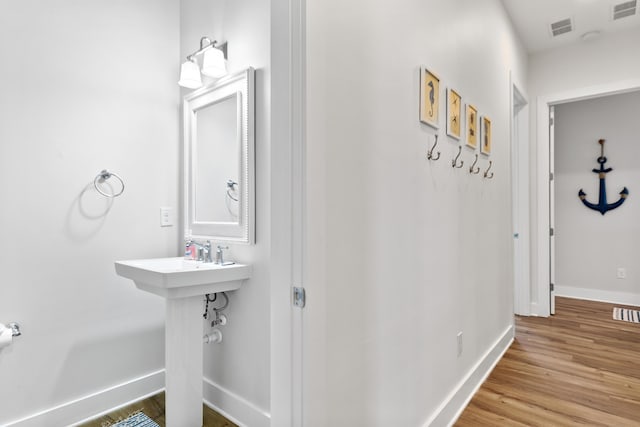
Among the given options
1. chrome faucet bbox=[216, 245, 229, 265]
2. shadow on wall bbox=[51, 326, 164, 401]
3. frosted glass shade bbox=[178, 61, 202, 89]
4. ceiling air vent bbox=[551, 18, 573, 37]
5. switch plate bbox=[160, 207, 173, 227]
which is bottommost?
shadow on wall bbox=[51, 326, 164, 401]

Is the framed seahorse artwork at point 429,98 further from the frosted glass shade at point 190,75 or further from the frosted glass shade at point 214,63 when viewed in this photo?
the frosted glass shade at point 190,75

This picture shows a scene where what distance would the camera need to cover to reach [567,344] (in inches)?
115

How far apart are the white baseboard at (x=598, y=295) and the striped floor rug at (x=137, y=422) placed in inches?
189

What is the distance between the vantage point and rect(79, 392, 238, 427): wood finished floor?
1.92 m

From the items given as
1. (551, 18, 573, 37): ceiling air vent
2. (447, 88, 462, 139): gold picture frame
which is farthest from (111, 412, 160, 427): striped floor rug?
(551, 18, 573, 37): ceiling air vent

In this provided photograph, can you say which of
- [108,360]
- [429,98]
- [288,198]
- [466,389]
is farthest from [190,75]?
[466,389]

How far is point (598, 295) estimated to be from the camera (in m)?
4.32

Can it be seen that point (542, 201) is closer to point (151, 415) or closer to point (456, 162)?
point (456, 162)

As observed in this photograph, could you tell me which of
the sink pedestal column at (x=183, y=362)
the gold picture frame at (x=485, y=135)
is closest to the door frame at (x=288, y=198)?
the sink pedestal column at (x=183, y=362)

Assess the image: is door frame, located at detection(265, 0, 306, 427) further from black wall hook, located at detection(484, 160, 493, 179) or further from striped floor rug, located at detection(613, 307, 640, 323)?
striped floor rug, located at detection(613, 307, 640, 323)

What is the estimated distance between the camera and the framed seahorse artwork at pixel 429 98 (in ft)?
5.01

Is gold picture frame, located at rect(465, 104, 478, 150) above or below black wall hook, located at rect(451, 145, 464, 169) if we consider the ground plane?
above

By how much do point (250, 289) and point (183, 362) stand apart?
49 cm

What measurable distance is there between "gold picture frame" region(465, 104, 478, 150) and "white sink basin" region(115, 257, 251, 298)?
1439mm
